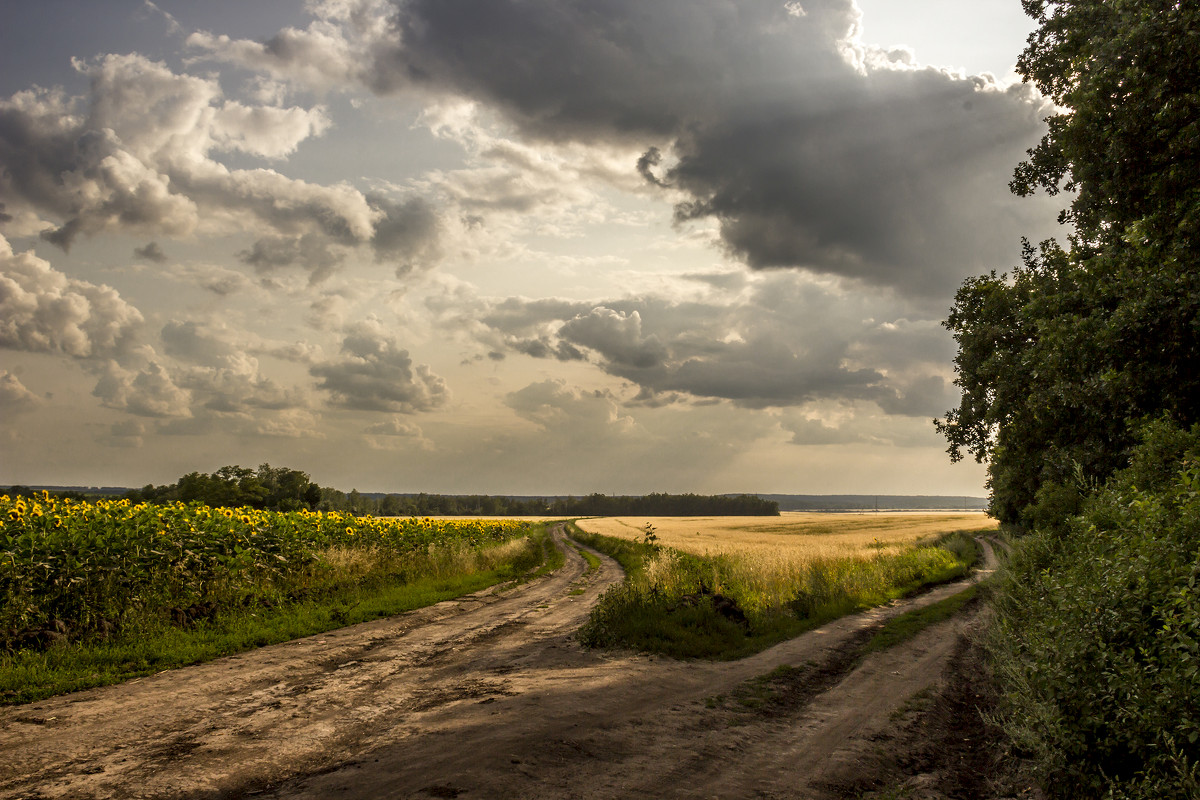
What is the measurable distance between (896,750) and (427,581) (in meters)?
17.0

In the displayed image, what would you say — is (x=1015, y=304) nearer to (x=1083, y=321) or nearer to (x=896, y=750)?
(x=1083, y=321)

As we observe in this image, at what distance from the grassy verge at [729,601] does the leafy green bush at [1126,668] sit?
264 inches

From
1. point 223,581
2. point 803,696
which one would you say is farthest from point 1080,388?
point 223,581

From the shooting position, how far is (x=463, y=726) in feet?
24.7

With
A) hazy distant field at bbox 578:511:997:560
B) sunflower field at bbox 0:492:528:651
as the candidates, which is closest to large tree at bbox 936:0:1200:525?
hazy distant field at bbox 578:511:997:560

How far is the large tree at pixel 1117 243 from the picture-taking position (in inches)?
424

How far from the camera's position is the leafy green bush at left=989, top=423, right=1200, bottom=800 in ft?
16.3

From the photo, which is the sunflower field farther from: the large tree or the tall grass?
the large tree

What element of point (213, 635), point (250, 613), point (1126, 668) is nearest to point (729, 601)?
point (1126, 668)

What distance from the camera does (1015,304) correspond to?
72.4 feet

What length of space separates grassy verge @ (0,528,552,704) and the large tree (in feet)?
49.5

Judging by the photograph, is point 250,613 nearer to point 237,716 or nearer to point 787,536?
point 237,716

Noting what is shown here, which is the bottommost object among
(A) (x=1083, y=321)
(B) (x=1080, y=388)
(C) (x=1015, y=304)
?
(B) (x=1080, y=388)

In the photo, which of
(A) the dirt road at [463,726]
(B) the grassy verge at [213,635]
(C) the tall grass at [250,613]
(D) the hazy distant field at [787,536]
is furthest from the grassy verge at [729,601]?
(C) the tall grass at [250,613]
